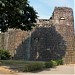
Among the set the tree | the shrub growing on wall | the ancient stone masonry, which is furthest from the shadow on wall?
the tree

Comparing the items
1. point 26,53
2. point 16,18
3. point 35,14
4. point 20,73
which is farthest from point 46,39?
point 20,73

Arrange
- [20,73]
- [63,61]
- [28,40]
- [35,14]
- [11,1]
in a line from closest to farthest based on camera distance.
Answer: [20,73]
[11,1]
[35,14]
[63,61]
[28,40]

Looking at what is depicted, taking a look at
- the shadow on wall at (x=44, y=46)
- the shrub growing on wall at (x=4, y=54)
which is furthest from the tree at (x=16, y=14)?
the shrub growing on wall at (x=4, y=54)

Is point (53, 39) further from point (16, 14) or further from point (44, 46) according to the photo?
point (16, 14)

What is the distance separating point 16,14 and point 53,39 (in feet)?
42.0

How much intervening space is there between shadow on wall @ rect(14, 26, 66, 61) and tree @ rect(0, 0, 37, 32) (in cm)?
968

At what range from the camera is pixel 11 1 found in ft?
73.9

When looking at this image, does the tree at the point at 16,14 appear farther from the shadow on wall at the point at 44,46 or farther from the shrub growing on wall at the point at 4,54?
the shrub growing on wall at the point at 4,54

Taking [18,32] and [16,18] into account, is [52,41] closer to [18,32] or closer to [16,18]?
[18,32]

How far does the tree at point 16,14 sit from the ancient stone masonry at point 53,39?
9727mm

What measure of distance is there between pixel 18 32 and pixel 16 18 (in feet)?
45.0

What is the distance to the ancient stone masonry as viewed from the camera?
35.4 m

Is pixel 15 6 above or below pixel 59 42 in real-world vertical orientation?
above

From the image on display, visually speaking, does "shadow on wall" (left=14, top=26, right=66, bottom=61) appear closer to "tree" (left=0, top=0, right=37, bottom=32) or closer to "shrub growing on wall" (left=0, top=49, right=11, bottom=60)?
"shrub growing on wall" (left=0, top=49, right=11, bottom=60)
